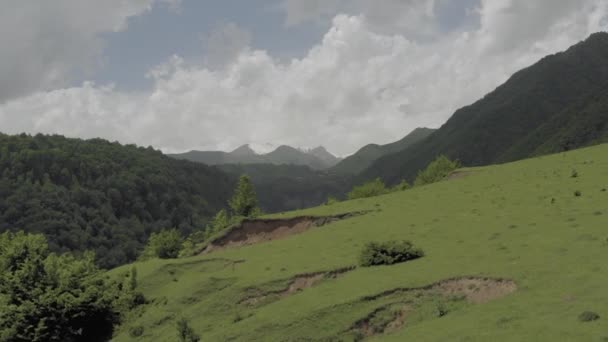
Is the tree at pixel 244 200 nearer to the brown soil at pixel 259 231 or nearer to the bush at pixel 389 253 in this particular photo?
the brown soil at pixel 259 231

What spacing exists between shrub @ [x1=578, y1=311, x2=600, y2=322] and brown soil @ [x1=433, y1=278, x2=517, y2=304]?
21.7ft

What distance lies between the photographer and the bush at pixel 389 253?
112 ft

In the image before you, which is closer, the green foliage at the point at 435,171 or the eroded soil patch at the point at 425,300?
the eroded soil patch at the point at 425,300

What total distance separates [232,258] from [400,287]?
24283 millimetres

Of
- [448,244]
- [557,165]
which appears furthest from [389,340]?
[557,165]

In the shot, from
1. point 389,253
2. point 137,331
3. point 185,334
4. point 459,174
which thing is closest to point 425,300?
point 389,253

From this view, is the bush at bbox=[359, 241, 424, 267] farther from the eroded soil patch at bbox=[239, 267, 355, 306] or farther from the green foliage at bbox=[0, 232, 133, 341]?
the green foliage at bbox=[0, 232, 133, 341]

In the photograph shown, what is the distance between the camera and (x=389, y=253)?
3428cm

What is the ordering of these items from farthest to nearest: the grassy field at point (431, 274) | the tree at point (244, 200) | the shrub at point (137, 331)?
the tree at point (244, 200)
the shrub at point (137, 331)
the grassy field at point (431, 274)

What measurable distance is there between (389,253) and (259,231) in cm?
2907

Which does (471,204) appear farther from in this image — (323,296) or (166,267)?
(166,267)

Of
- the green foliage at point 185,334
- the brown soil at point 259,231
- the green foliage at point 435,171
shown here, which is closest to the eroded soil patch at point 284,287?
the green foliage at point 185,334

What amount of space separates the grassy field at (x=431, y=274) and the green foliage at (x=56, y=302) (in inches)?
117

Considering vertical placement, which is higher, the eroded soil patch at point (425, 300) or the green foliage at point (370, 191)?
the green foliage at point (370, 191)
